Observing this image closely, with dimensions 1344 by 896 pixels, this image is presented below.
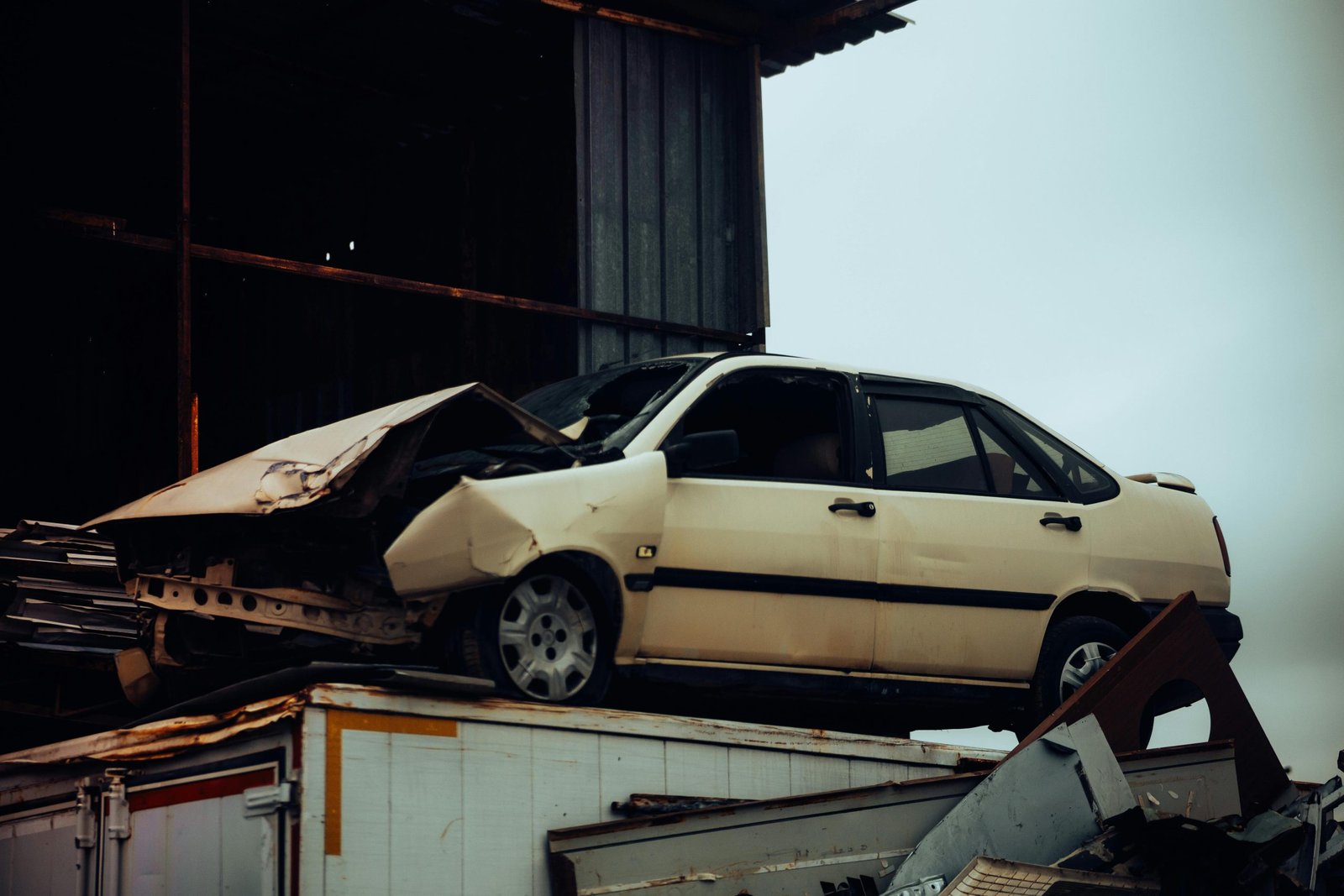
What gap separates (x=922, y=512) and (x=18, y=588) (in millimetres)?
4330

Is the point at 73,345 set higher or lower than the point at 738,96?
lower

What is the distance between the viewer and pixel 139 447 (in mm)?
14961

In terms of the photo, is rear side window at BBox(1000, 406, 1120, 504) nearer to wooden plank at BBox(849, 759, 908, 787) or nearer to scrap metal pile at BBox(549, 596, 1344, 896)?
scrap metal pile at BBox(549, 596, 1344, 896)

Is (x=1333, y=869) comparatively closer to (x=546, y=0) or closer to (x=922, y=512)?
(x=922, y=512)

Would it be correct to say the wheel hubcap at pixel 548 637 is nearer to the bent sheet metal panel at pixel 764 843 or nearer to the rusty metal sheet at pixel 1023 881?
the bent sheet metal panel at pixel 764 843

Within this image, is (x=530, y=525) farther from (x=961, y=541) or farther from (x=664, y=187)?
(x=664, y=187)

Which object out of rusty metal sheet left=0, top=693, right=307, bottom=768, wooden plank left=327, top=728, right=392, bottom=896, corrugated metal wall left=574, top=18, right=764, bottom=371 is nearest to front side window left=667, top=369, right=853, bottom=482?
wooden plank left=327, top=728, right=392, bottom=896

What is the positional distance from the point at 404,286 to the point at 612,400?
419 cm

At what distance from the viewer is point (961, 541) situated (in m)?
7.20

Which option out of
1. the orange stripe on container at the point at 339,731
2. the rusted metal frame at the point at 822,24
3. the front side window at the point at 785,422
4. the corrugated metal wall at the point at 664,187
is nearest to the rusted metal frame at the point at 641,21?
the corrugated metal wall at the point at 664,187

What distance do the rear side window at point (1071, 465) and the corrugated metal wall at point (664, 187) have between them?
15.6ft

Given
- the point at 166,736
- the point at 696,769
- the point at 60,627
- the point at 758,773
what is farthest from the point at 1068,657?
the point at 60,627

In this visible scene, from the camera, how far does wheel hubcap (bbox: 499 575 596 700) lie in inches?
234

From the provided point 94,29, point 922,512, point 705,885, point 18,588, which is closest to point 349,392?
point 94,29
